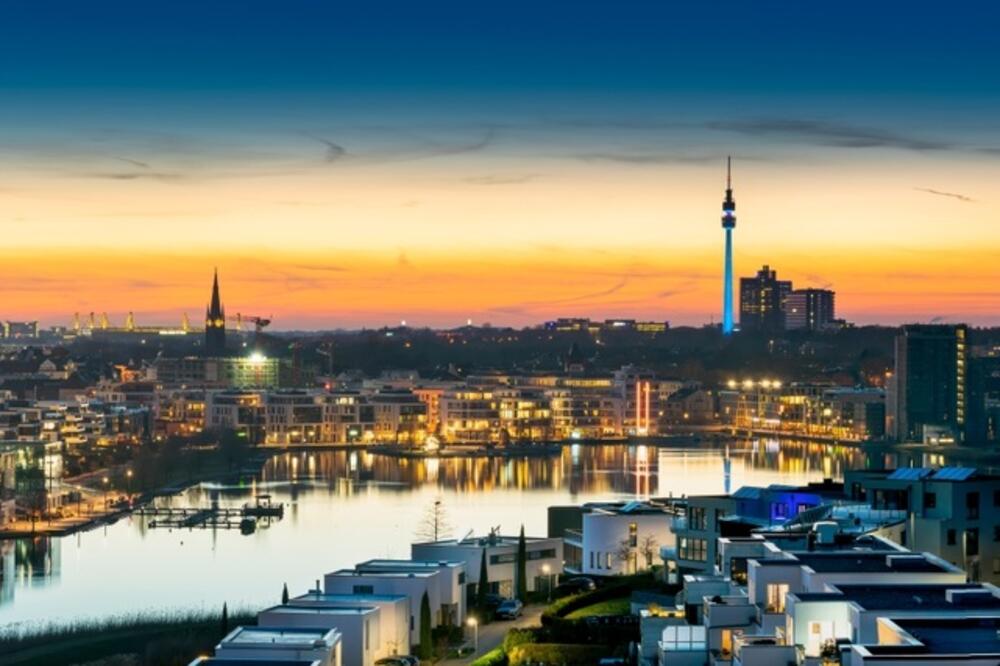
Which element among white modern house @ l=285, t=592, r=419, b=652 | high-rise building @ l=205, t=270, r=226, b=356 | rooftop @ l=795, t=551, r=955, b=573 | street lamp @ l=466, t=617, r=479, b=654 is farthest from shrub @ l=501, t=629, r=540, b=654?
high-rise building @ l=205, t=270, r=226, b=356

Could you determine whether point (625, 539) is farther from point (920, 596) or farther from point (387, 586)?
point (920, 596)

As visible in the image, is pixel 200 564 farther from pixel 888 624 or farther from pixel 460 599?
pixel 888 624

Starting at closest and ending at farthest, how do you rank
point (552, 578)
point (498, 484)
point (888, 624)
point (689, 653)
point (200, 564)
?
1. point (888, 624)
2. point (689, 653)
3. point (552, 578)
4. point (200, 564)
5. point (498, 484)

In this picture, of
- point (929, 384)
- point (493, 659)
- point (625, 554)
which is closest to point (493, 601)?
point (625, 554)

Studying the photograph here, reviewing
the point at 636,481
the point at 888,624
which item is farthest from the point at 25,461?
the point at 888,624

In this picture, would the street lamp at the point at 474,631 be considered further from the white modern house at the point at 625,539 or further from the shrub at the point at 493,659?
the white modern house at the point at 625,539

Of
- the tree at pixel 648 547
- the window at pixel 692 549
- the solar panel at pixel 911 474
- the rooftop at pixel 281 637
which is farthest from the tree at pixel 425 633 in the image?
the tree at pixel 648 547
